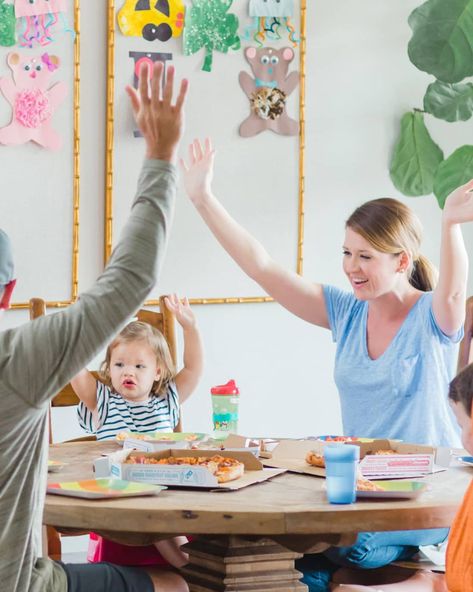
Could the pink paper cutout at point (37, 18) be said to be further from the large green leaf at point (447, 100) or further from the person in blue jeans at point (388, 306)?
the large green leaf at point (447, 100)

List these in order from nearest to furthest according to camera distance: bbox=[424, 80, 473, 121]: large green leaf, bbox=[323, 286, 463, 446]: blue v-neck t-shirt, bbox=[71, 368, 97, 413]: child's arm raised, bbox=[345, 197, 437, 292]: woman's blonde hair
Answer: bbox=[323, 286, 463, 446]: blue v-neck t-shirt
bbox=[345, 197, 437, 292]: woman's blonde hair
bbox=[71, 368, 97, 413]: child's arm raised
bbox=[424, 80, 473, 121]: large green leaf

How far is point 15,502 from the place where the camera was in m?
1.53

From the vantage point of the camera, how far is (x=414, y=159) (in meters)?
4.42

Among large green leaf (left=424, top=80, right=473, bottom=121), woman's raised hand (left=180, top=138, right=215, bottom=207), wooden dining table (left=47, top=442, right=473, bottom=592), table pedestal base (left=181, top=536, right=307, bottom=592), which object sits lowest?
table pedestal base (left=181, top=536, right=307, bottom=592)

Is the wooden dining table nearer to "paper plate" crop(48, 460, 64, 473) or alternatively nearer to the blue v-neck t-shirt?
"paper plate" crop(48, 460, 64, 473)

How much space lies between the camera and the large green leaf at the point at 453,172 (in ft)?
13.6

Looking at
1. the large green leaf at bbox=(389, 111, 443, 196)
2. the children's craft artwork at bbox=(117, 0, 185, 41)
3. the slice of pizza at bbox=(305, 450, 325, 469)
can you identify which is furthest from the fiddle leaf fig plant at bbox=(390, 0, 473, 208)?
the slice of pizza at bbox=(305, 450, 325, 469)

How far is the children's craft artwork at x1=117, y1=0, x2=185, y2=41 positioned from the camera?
3.82m

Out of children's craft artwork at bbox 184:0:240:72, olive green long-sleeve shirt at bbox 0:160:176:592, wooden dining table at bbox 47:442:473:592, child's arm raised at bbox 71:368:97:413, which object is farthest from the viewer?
children's craft artwork at bbox 184:0:240:72

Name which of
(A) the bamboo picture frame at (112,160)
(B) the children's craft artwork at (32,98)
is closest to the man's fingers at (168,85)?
(B) the children's craft artwork at (32,98)

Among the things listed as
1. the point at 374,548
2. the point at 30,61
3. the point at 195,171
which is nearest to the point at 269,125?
the point at 30,61

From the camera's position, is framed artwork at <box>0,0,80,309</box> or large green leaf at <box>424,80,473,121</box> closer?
framed artwork at <box>0,0,80,309</box>

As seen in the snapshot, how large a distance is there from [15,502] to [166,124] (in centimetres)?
57

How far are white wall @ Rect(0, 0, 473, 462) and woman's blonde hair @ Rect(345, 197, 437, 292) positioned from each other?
1.23m
